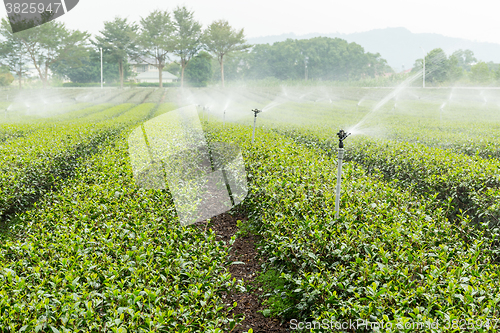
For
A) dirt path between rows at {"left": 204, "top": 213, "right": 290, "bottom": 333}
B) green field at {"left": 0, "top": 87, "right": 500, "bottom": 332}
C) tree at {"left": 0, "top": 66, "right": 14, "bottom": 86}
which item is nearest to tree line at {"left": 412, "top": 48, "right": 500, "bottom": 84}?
green field at {"left": 0, "top": 87, "right": 500, "bottom": 332}

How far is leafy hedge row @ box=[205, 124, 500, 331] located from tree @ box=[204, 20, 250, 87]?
5059 centimetres

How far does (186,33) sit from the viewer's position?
174 feet

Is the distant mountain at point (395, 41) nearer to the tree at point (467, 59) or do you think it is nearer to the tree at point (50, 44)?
the tree at point (467, 59)

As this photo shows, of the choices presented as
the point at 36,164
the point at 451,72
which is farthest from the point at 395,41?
the point at 36,164

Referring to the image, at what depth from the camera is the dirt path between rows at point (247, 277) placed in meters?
3.16

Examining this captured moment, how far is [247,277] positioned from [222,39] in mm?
52985

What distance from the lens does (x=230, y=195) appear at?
5824mm

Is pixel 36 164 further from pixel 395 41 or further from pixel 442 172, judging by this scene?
pixel 395 41

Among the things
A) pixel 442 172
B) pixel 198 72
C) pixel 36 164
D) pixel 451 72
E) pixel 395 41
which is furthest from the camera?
pixel 395 41

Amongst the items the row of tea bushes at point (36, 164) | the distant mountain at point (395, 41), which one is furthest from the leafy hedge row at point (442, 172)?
the distant mountain at point (395, 41)

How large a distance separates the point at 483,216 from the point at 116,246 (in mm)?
4667

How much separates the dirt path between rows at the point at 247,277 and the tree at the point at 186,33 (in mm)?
49550

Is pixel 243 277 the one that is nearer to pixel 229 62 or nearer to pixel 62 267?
pixel 62 267

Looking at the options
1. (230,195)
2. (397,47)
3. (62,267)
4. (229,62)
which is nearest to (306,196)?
(230,195)
